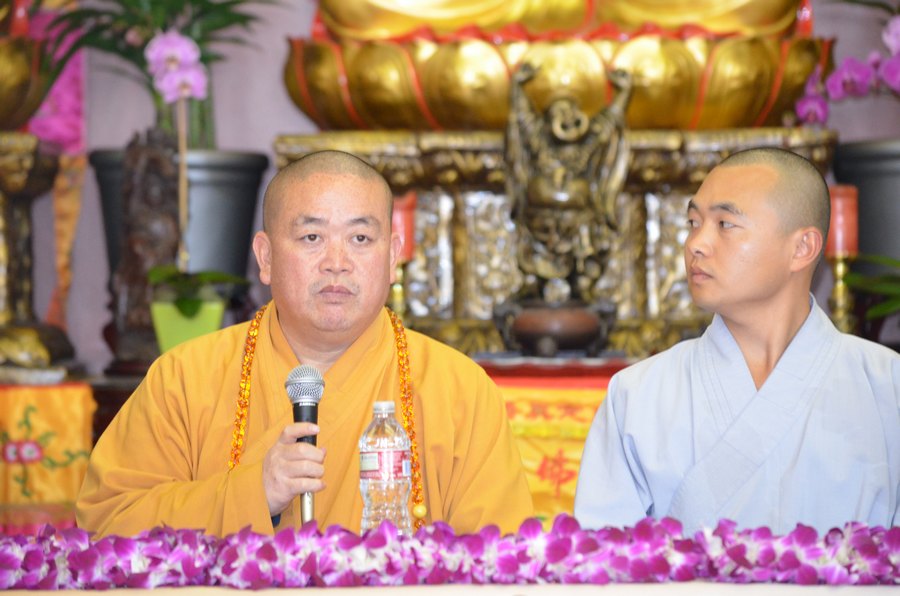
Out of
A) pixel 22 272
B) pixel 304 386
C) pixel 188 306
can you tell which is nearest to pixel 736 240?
pixel 304 386

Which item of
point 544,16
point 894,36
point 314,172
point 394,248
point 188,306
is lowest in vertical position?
point 188,306

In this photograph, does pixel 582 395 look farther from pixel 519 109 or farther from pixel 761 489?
pixel 761 489

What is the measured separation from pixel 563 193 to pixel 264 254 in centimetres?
216

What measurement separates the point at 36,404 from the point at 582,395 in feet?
5.70

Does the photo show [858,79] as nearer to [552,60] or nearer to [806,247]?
[552,60]

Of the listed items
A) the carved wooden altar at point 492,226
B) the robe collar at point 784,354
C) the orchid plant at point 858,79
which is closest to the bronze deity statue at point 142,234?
the carved wooden altar at point 492,226

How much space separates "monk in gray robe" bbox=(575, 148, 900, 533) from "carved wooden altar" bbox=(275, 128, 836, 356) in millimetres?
2507

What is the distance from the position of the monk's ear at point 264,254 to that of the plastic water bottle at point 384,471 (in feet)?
1.17

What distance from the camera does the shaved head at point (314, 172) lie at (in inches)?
86.4

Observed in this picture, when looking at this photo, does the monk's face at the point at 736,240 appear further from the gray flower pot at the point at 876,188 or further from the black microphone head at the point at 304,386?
the gray flower pot at the point at 876,188

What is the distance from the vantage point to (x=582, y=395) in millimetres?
3695

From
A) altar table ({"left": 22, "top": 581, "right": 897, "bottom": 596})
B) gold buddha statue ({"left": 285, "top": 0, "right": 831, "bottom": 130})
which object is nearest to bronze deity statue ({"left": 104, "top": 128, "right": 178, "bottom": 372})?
gold buddha statue ({"left": 285, "top": 0, "right": 831, "bottom": 130})

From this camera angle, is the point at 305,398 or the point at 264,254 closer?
the point at 305,398

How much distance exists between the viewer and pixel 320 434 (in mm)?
2193
